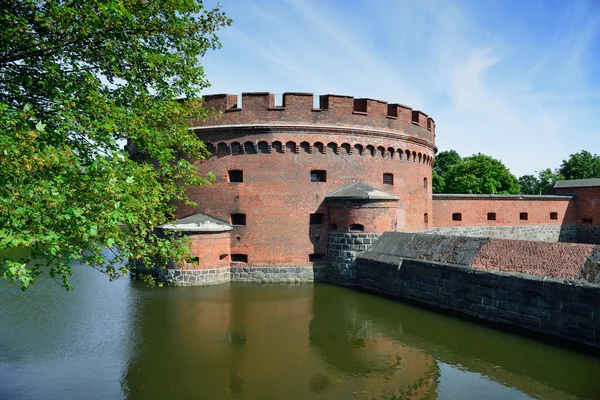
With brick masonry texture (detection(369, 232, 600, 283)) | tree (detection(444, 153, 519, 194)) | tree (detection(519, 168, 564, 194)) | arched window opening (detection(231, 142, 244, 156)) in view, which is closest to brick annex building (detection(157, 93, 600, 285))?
arched window opening (detection(231, 142, 244, 156))

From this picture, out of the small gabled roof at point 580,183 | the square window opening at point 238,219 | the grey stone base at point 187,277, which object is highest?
the small gabled roof at point 580,183

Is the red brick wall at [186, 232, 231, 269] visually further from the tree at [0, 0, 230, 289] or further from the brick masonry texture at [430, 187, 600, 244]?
the brick masonry texture at [430, 187, 600, 244]

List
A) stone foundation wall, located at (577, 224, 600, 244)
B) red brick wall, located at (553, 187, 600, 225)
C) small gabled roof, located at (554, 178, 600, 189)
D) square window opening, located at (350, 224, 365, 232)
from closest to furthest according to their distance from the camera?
square window opening, located at (350, 224, 365, 232) < stone foundation wall, located at (577, 224, 600, 244) < red brick wall, located at (553, 187, 600, 225) < small gabled roof, located at (554, 178, 600, 189)

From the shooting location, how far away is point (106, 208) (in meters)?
4.92

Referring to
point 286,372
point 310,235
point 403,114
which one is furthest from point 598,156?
point 286,372

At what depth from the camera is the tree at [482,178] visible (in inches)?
1432

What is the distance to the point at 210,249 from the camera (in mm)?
13461

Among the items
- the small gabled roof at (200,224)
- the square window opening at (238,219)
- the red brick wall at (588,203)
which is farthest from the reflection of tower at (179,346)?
the red brick wall at (588,203)

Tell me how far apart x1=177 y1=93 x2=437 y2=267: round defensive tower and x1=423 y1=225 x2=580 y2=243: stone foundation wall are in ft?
26.7

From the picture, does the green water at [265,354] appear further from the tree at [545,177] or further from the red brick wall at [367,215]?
the tree at [545,177]

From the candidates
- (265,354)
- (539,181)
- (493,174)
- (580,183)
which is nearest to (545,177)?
(539,181)

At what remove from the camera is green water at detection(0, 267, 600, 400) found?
6.24 m

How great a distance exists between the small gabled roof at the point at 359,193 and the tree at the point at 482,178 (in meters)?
25.5

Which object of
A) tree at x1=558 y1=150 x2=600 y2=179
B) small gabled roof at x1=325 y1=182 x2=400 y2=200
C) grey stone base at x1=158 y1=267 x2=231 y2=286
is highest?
tree at x1=558 y1=150 x2=600 y2=179
